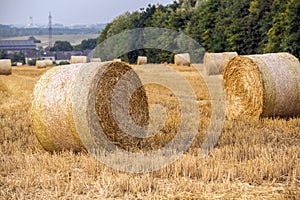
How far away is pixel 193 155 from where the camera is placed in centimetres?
679

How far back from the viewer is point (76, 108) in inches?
290

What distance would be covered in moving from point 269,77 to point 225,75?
5.39 feet

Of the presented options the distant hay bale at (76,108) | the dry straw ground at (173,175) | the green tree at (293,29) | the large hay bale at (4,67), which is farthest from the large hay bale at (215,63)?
the distant hay bale at (76,108)

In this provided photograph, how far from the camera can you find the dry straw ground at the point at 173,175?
5.45m

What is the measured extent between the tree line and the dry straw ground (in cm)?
2160

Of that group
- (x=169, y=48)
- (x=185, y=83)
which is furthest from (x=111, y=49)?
(x=185, y=83)

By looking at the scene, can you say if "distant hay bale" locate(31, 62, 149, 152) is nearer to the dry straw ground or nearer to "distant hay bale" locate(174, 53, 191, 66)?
the dry straw ground

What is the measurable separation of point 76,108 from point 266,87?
432cm

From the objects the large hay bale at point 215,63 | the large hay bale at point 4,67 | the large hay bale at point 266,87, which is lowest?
the large hay bale at point 4,67

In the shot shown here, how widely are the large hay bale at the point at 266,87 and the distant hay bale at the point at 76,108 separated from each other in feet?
10.9

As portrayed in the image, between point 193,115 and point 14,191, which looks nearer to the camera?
point 14,191

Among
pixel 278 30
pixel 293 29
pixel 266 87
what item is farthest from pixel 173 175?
pixel 278 30

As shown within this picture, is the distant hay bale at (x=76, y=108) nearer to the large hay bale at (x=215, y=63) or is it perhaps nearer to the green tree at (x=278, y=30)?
the large hay bale at (x=215, y=63)

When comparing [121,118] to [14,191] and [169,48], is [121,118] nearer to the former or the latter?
[14,191]
